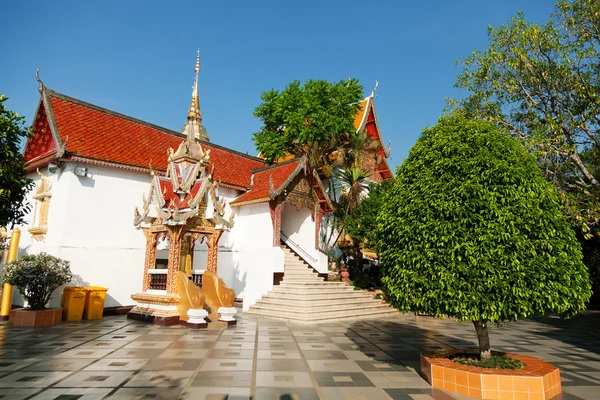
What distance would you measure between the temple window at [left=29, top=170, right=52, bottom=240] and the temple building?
1.7 inches

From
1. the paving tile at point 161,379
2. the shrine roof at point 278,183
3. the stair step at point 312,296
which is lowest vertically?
the paving tile at point 161,379

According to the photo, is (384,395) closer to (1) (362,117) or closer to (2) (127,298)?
(2) (127,298)

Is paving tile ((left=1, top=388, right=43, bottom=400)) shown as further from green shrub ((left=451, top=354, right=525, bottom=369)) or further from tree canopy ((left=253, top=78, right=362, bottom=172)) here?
tree canopy ((left=253, top=78, right=362, bottom=172))

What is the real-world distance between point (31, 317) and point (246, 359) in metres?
6.74

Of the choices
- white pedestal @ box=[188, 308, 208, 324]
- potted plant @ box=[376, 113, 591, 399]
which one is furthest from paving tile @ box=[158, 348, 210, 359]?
potted plant @ box=[376, 113, 591, 399]

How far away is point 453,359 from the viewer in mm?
5828

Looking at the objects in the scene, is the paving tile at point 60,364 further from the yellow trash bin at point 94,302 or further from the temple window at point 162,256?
the temple window at point 162,256

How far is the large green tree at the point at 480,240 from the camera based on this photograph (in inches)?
199

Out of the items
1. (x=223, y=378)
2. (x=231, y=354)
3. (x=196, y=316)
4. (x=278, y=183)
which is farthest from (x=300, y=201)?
(x=223, y=378)

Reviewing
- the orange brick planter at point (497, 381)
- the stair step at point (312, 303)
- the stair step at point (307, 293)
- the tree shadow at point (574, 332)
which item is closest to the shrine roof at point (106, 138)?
the stair step at point (307, 293)

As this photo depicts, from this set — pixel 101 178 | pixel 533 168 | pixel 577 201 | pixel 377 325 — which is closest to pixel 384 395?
pixel 533 168

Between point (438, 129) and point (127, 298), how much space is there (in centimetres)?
1132

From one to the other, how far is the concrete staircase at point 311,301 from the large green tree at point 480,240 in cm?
679

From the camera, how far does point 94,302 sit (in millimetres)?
11195
